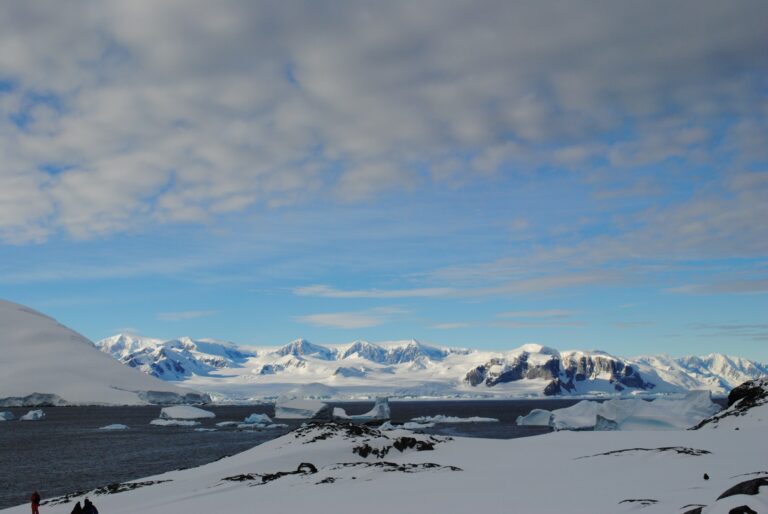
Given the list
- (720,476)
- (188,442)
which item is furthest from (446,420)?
(720,476)

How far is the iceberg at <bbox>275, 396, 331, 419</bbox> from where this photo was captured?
418ft

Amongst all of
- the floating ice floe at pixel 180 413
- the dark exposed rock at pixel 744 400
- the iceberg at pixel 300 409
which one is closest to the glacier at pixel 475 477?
the dark exposed rock at pixel 744 400

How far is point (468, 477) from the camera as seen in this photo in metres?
25.8

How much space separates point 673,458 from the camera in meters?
26.1

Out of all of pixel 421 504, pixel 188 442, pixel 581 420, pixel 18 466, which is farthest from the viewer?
pixel 581 420

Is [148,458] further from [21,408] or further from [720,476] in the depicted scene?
[21,408]

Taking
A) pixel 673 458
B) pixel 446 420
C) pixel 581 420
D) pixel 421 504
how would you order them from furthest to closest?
1. pixel 446 420
2. pixel 581 420
3. pixel 673 458
4. pixel 421 504

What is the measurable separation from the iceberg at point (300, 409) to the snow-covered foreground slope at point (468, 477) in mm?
85849

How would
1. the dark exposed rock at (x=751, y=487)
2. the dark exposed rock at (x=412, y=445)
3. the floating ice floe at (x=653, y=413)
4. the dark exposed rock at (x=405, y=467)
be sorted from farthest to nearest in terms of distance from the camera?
the floating ice floe at (x=653, y=413) → the dark exposed rock at (x=412, y=445) → the dark exposed rock at (x=405, y=467) → the dark exposed rock at (x=751, y=487)

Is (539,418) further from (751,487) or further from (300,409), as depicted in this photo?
(751,487)

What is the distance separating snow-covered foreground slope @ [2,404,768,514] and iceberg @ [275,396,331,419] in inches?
3380

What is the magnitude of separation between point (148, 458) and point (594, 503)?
2140 inches

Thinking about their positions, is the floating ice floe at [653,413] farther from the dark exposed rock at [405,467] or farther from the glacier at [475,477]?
the dark exposed rock at [405,467]

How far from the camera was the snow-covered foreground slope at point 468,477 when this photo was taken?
18.4 meters
